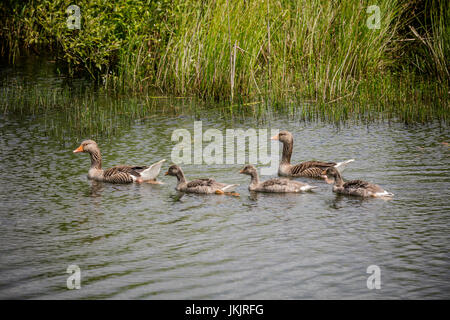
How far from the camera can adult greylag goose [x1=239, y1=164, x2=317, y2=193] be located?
43.1 ft

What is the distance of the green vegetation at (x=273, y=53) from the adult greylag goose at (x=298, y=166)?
3.84 meters

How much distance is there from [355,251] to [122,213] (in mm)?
4046

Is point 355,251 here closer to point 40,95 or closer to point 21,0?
point 40,95

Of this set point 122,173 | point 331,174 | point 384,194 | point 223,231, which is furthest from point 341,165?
point 122,173

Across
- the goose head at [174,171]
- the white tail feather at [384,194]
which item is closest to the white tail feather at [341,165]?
the white tail feather at [384,194]

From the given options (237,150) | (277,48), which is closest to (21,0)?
(277,48)

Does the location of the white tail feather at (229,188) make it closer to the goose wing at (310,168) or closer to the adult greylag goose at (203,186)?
the adult greylag goose at (203,186)

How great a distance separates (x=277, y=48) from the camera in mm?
21906

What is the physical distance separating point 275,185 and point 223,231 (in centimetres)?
266

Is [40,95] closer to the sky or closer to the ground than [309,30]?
closer to the ground

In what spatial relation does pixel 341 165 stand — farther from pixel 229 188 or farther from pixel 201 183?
pixel 201 183

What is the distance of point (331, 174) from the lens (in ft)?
44.0
